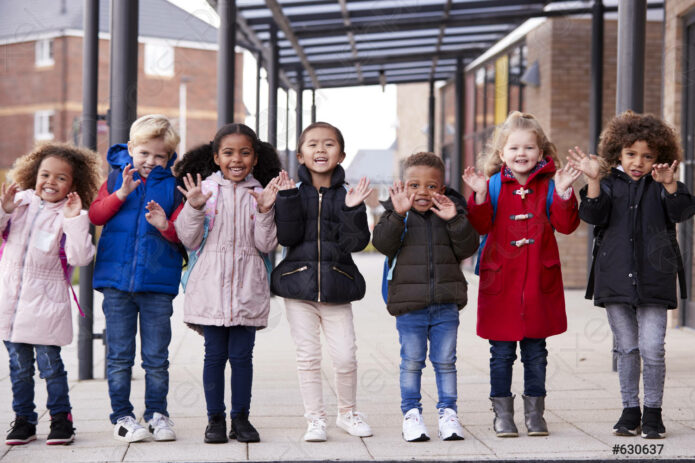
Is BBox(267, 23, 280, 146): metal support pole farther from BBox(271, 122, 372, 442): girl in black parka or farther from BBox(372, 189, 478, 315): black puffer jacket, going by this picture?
BBox(372, 189, 478, 315): black puffer jacket

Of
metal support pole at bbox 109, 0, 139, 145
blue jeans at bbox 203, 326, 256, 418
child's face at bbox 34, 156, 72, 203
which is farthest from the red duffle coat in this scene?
metal support pole at bbox 109, 0, 139, 145

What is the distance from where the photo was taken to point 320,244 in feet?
15.1

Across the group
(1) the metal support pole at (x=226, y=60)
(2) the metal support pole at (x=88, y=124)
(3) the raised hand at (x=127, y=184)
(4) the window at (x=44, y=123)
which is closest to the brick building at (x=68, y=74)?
(4) the window at (x=44, y=123)

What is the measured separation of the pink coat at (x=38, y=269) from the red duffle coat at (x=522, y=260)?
6.75 ft

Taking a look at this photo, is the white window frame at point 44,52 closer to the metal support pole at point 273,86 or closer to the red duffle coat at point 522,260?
the metal support pole at point 273,86

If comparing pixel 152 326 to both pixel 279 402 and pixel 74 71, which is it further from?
pixel 74 71

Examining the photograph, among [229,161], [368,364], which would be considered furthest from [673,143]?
[368,364]

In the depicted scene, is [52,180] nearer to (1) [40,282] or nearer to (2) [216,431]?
(1) [40,282]

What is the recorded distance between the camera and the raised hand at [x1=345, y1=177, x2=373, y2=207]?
454 centimetres

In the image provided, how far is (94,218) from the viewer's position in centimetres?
464

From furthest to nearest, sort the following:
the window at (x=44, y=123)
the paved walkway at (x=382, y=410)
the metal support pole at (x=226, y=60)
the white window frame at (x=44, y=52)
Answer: the white window frame at (x=44, y=52) < the window at (x=44, y=123) < the metal support pole at (x=226, y=60) < the paved walkway at (x=382, y=410)

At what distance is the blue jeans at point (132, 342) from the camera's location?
4.62m

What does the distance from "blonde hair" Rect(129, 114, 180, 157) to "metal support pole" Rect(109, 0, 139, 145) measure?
1.29m

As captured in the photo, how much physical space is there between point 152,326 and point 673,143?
2.94 metres
